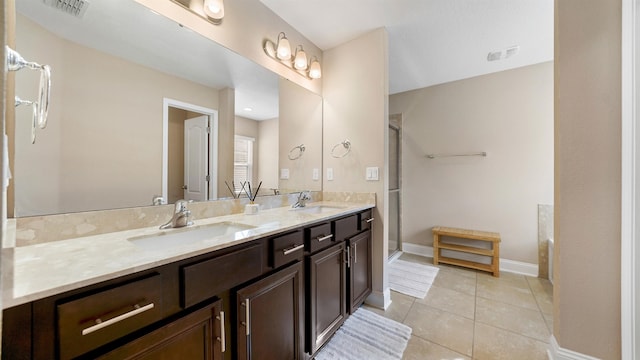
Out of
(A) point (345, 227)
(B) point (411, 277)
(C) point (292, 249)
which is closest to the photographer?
(C) point (292, 249)

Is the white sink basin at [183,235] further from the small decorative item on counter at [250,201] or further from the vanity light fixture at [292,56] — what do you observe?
the vanity light fixture at [292,56]

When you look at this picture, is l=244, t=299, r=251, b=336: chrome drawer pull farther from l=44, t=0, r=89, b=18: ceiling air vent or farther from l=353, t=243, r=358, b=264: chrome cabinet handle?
l=44, t=0, r=89, b=18: ceiling air vent

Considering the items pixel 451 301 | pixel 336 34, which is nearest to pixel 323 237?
pixel 451 301

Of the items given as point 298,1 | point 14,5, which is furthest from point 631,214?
point 14,5

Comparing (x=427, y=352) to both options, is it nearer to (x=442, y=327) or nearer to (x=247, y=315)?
(x=442, y=327)

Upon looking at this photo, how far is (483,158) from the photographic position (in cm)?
291

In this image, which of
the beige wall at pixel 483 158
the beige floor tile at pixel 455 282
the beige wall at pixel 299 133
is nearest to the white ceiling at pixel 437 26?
the beige wall at pixel 483 158

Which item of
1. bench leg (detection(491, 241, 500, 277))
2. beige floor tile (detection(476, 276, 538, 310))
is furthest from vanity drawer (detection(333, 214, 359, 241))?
bench leg (detection(491, 241, 500, 277))

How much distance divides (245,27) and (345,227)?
1.61 meters

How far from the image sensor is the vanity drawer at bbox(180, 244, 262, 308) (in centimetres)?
79

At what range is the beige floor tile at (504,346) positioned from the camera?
1444 mm

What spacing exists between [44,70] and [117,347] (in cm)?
85

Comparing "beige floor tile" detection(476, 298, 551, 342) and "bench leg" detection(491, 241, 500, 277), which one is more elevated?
"bench leg" detection(491, 241, 500, 277)

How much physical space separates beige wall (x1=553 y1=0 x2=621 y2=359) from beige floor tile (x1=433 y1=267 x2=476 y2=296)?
1.00 meters
